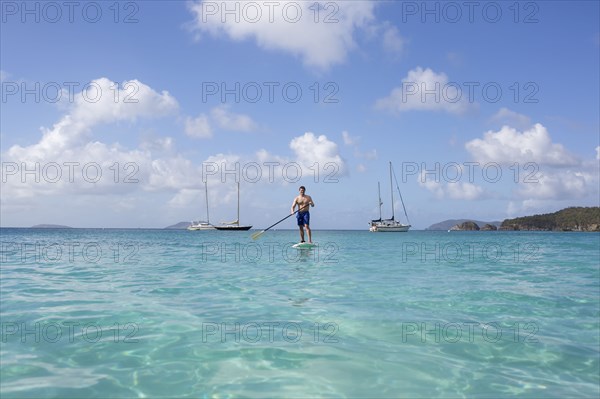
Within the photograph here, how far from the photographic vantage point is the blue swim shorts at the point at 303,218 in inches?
905

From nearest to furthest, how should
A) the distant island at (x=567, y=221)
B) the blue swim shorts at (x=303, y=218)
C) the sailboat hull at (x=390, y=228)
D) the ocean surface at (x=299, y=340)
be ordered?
the ocean surface at (x=299, y=340) < the blue swim shorts at (x=303, y=218) < the sailboat hull at (x=390, y=228) < the distant island at (x=567, y=221)

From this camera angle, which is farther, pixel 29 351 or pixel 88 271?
pixel 88 271

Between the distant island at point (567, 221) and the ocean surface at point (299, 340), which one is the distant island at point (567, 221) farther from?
the ocean surface at point (299, 340)

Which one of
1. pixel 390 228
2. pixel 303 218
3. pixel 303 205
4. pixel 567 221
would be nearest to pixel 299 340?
pixel 303 205

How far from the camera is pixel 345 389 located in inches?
177

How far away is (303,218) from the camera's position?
76.1 feet

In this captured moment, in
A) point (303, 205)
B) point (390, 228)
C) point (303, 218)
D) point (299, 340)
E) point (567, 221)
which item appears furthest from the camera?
point (567, 221)

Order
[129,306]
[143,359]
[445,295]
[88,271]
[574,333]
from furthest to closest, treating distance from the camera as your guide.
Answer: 1. [88,271]
2. [445,295]
3. [129,306]
4. [574,333]
5. [143,359]

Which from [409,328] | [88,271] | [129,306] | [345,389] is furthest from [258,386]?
[88,271]

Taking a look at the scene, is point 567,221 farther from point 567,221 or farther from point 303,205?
point 303,205

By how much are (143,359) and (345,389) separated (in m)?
2.51

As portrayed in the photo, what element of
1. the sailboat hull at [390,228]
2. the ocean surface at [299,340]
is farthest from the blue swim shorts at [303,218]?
the sailboat hull at [390,228]

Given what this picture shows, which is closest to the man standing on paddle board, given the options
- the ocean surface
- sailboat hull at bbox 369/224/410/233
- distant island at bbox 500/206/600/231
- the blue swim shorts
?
→ the blue swim shorts

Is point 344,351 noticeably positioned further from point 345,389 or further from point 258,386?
point 258,386
